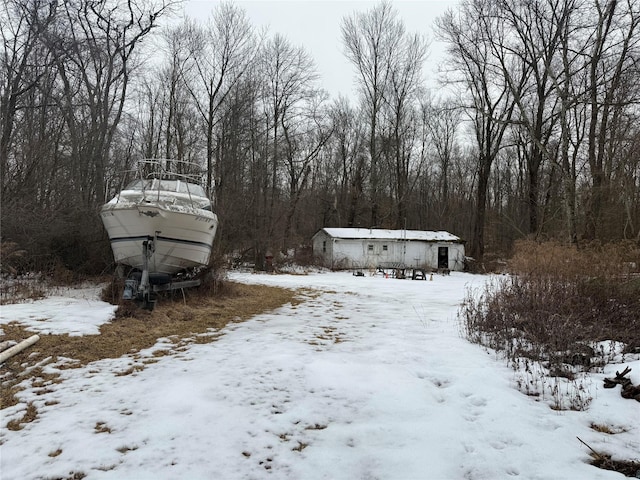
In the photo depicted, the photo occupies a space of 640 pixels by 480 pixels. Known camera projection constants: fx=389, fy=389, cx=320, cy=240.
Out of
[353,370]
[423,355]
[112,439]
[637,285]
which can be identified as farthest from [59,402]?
[637,285]

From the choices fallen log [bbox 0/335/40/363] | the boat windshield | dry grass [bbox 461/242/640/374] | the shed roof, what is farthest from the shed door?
fallen log [bbox 0/335/40/363]

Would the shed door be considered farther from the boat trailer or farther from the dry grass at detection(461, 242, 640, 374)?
the boat trailer

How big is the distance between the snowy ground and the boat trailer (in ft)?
7.51

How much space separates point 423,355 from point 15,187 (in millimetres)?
11770

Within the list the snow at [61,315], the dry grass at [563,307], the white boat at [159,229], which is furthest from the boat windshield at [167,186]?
the dry grass at [563,307]

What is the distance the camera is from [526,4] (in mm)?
19000

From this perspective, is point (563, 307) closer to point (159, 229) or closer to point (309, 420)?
point (309, 420)

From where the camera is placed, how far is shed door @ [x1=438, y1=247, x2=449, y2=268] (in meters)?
28.3

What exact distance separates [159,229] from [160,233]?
0.31 ft

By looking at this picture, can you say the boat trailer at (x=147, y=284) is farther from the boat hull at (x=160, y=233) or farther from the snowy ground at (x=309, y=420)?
the snowy ground at (x=309, y=420)

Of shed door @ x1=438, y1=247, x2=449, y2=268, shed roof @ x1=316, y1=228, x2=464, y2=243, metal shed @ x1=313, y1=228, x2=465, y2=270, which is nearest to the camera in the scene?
shed roof @ x1=316, y1=228, x2=464, y2=243

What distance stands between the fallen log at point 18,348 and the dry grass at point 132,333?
0.20 feet

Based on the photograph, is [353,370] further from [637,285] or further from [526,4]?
[526,4]

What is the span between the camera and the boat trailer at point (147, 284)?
752 centimetres
